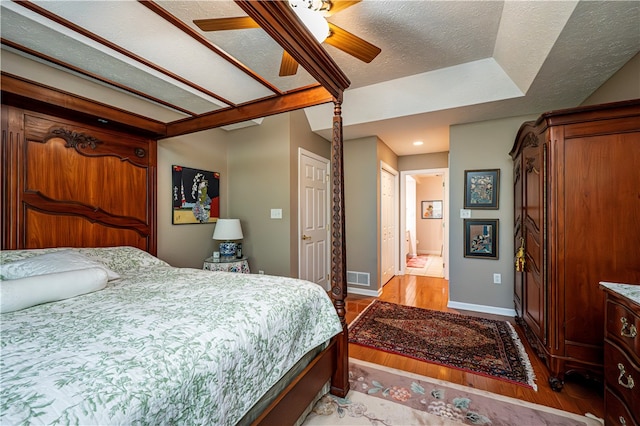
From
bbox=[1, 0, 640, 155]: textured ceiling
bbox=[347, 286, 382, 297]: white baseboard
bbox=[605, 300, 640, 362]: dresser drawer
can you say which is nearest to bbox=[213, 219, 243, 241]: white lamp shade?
bbox=[1, 0, 640, 155]: textured ceiling

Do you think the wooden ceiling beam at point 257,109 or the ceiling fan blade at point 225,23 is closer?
the ceiling fan blade at point 225,23

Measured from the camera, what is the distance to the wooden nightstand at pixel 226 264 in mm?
2955

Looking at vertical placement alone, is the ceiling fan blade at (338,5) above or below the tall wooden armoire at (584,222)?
above

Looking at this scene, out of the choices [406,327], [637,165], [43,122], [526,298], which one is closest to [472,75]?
[637,165]

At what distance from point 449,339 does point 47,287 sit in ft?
9.60

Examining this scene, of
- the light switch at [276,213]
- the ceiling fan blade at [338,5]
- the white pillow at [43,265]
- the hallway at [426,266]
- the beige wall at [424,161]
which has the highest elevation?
the ceiling fan blade at [338,5]

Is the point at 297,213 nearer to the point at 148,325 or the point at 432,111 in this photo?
the point at 432,111

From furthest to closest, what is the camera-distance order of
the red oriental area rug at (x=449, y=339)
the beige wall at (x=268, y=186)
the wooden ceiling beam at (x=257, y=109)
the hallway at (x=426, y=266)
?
the hallway at (x=426, y=266) < the beige wall at (x=268, y=186) < the red oriental area rug at (x=449, y=339) < the wooden ceiling beam at (x=257, y=109)

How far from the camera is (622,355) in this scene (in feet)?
3.94

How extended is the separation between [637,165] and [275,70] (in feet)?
9.24

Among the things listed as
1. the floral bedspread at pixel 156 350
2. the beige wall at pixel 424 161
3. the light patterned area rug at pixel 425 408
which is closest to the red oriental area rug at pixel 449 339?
the light patterned area rug at pixel 425 408

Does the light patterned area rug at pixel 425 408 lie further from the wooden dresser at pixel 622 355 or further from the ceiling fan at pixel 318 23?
the ceiling fan at pixel 318 23

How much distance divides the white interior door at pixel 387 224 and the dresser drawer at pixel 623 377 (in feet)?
9.23

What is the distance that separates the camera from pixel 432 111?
9.36 ft
